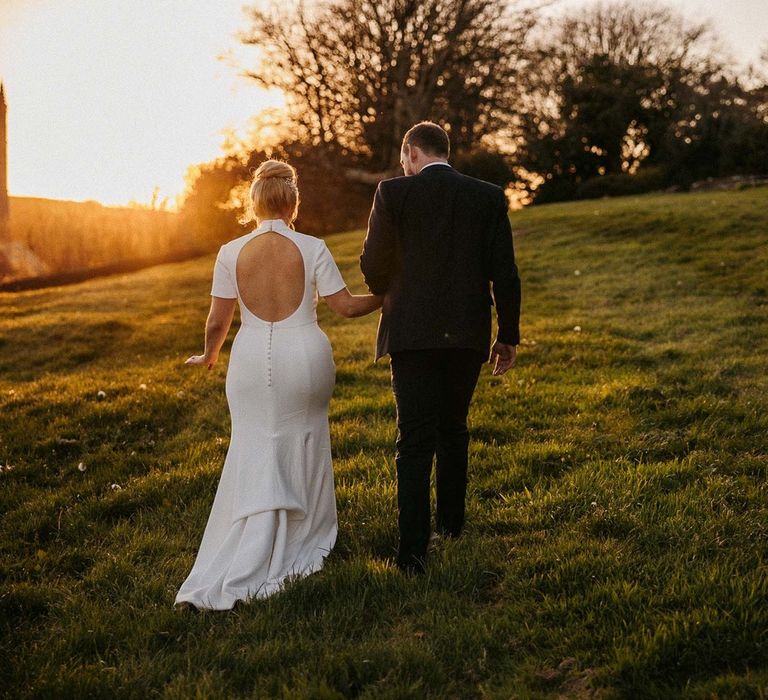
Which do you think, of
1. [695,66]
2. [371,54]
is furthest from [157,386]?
[695,66]

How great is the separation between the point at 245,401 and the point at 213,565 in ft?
3.09

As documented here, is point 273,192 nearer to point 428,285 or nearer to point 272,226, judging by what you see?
point 272,226

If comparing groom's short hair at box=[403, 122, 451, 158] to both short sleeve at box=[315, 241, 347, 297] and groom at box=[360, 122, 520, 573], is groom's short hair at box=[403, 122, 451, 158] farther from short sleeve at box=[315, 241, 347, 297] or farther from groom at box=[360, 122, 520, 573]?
short sleeve at box=[315, 241, 347, 297]

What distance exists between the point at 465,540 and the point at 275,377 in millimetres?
1504

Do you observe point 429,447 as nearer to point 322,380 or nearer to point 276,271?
point 322,380

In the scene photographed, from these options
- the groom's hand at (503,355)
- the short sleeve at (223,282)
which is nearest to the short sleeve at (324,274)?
the short sleeve at (223,282)

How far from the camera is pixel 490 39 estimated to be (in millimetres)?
22938

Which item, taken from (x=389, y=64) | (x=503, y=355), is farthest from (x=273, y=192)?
(x=389, y=64)

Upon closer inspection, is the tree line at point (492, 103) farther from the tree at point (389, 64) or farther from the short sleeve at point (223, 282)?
the short sleeve at point (223, 282)

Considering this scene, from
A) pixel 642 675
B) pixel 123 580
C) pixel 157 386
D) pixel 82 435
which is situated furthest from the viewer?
pixel 157 386

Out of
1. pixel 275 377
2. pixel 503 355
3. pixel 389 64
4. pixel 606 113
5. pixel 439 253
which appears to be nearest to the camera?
pixel 439 253

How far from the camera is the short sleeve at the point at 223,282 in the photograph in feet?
14.3

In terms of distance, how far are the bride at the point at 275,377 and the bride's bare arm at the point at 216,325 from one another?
0.22 ft

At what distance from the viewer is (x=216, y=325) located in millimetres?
4520
